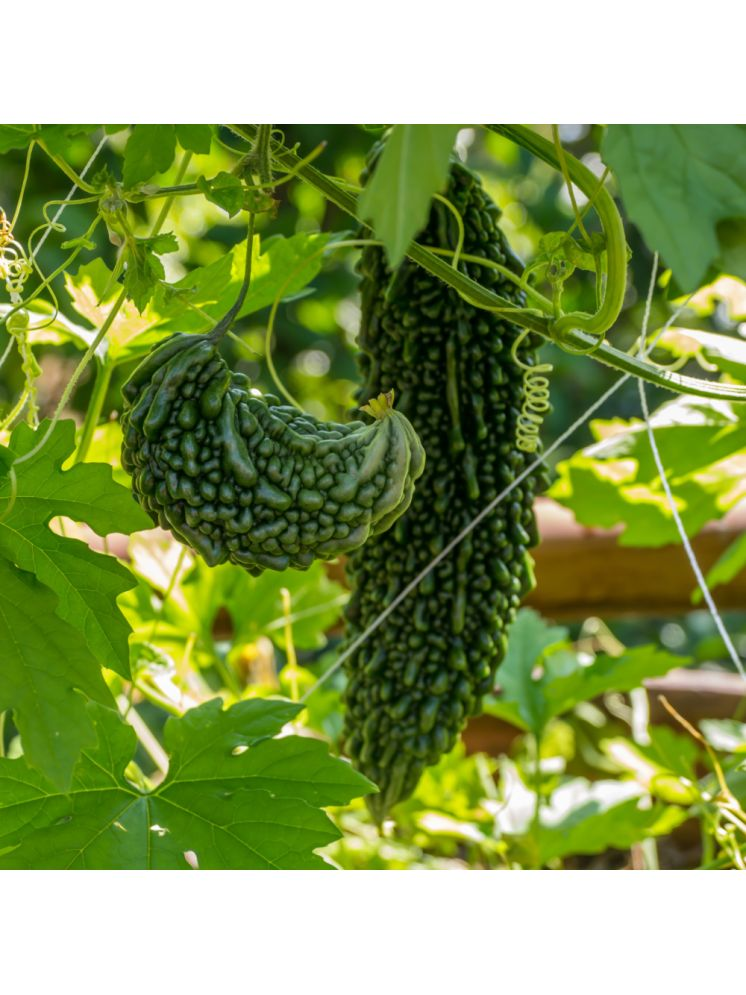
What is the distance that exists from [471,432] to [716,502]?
1.35 ft

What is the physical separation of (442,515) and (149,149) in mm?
352

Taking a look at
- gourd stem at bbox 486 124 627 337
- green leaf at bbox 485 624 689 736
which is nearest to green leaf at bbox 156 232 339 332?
gourd stem at bbox 486 124 627 337

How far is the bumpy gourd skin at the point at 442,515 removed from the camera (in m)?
0.79

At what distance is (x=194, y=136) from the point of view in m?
0.60

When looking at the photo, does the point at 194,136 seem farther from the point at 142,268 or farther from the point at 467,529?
the point at 467,529

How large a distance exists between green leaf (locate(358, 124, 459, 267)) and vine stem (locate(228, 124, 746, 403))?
19 centimetres

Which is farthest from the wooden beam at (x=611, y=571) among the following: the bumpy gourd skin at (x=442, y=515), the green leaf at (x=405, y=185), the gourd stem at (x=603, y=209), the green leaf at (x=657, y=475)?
the green leaf at (x=405, y=185)

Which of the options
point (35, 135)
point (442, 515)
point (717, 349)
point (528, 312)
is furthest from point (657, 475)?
point (35, 135)

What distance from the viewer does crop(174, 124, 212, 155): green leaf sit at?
0.60 m

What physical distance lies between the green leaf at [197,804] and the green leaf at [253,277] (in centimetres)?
29

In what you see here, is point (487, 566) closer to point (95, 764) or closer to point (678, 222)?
point (95, 764)

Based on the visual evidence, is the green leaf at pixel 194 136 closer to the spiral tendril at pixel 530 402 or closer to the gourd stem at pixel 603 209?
the gourd stem at pixel 603 209

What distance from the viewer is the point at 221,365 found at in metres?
0.62
